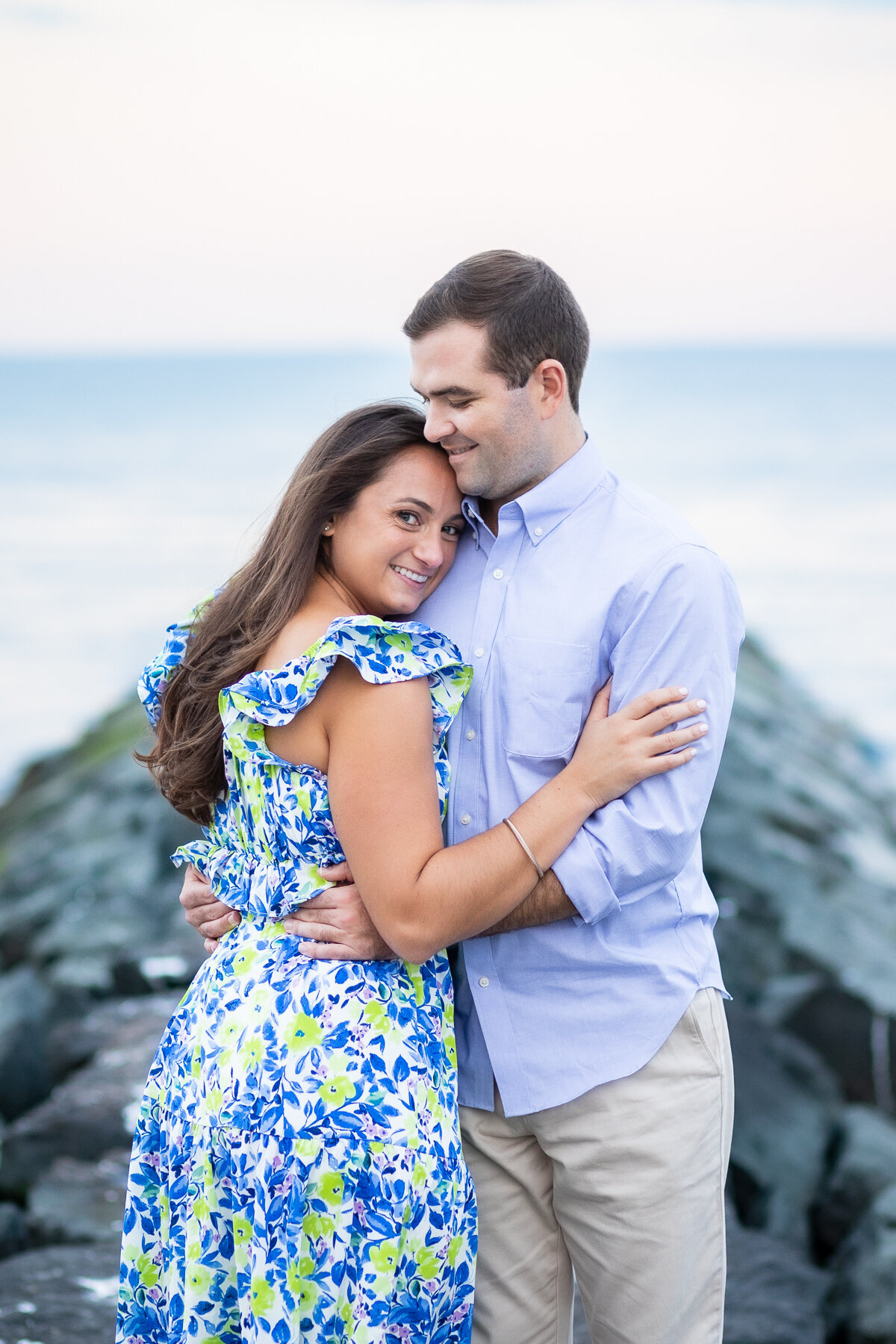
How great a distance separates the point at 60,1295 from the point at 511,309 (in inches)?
102

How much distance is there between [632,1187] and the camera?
2410mm

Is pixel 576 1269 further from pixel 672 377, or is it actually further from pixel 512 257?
pixel 672 377

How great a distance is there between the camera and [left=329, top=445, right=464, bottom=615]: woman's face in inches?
95.3

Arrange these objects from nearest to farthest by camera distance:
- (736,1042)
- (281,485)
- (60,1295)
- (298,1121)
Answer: (298,1121)
(60,1295)
(736,1042)
(281,485)

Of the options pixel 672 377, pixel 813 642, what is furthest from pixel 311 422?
pixel 813 642

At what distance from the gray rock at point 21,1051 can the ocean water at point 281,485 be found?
626 cm

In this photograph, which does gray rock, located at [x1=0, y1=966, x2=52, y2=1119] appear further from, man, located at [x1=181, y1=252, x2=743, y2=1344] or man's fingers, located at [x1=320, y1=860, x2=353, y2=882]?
man's fingers, located at [x1=320, y1=860, x2=353, y2=882]

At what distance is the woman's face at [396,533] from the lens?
2420 mm

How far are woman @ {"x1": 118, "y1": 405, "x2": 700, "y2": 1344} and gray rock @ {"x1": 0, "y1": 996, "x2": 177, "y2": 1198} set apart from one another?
1.95 meters

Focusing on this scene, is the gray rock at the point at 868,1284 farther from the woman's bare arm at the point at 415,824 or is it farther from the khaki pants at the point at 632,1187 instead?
the woman's bare arm at the point at 415,824

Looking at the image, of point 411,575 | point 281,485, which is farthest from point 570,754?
point 281,485

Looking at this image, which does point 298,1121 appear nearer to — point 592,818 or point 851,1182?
point 592,818

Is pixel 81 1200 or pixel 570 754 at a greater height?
pixel 570 754

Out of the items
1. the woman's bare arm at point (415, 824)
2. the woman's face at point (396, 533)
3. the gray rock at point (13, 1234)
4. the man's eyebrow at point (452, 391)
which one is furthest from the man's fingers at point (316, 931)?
the gray rock at point (13, 1234)
